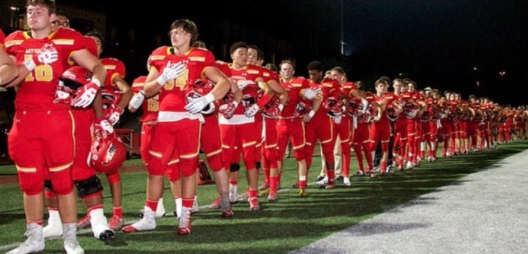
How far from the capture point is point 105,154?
5.02m

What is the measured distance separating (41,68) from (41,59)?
0.14m

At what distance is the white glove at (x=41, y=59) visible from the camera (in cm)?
451

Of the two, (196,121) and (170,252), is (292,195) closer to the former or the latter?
→ (196,121)

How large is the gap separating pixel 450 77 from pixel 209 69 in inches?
2470

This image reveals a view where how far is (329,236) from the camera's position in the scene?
566cm

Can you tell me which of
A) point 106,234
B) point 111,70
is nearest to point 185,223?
point 106,234

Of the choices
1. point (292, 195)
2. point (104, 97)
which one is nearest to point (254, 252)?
point (104, 97)

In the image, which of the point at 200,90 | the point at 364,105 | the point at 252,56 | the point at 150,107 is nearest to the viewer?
the point at 200,90

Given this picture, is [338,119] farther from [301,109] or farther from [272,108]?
[272,108]

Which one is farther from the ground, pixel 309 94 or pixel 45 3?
pixel 45 3

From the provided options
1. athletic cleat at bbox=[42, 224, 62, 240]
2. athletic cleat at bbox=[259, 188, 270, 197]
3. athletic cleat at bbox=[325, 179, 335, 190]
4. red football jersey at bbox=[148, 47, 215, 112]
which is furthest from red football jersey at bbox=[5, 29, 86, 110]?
athletic cleat at bbox=[325, 179, 335, 190]

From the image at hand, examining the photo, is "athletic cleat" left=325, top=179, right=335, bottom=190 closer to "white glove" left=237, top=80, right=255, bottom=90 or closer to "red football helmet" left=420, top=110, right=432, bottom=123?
"white glove" left=237, top=80, right=255, bottom=90

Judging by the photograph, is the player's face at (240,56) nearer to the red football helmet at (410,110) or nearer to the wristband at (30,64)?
the wristband at (30,64)

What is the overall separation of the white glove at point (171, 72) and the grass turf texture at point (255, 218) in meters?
1.51
